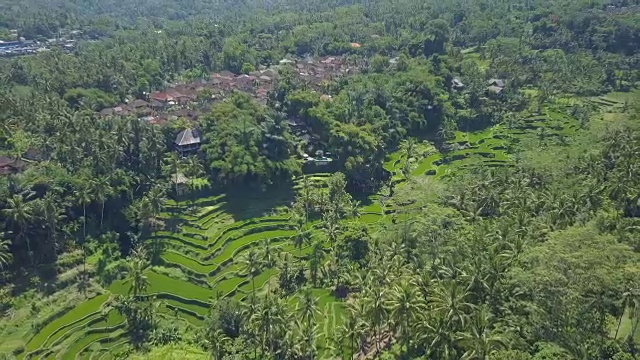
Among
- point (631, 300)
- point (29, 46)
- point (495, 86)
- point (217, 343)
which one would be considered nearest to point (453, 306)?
point (631, 300)

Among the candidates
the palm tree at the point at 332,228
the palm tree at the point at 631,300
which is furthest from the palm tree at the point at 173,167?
the palm tree at the point at 631,300

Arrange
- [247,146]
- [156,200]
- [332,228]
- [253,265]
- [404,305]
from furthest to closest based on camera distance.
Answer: [247,146] → [156,200] → [332,228] → [253,265] → [404,305]

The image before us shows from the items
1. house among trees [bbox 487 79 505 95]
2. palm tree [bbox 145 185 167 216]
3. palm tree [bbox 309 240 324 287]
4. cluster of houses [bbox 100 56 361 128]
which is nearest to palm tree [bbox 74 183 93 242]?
palm tree [bbox 145 185 167 216]

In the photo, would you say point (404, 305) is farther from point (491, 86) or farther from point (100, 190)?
point (491, 86)

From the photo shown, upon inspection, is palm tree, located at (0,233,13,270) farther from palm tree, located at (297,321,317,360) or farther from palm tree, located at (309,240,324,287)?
palm tree, located at (309,240,324,287)

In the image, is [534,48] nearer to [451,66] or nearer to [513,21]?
[513,21]

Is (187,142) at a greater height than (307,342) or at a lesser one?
greater
